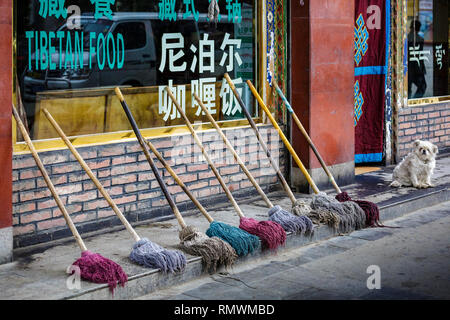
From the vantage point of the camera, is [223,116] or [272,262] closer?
[272,262]

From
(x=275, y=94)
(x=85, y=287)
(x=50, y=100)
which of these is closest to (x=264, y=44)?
(x=275, y=94)

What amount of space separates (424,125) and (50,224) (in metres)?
6.72

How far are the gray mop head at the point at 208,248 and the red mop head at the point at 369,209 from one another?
2026mm

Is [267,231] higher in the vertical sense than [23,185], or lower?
lower

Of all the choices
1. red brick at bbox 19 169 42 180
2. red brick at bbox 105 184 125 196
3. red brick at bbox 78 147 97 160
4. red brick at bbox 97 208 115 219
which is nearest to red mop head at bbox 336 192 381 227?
red brick at bbox 105 184 125 196

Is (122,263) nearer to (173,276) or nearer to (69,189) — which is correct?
(173,276)

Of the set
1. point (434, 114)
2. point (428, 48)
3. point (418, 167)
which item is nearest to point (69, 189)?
point (418, 167)

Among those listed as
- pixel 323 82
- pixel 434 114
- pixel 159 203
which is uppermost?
pixel 323 82

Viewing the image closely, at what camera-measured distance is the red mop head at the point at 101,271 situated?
5.48 m

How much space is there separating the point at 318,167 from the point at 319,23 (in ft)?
5.51

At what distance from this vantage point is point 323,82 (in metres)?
8.90

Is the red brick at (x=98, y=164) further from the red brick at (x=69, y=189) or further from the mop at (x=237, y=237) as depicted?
the mop at (x=237, y=237)

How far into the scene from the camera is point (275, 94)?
29.3 feet

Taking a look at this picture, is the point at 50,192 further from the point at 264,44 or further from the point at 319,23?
the point at 319,23
